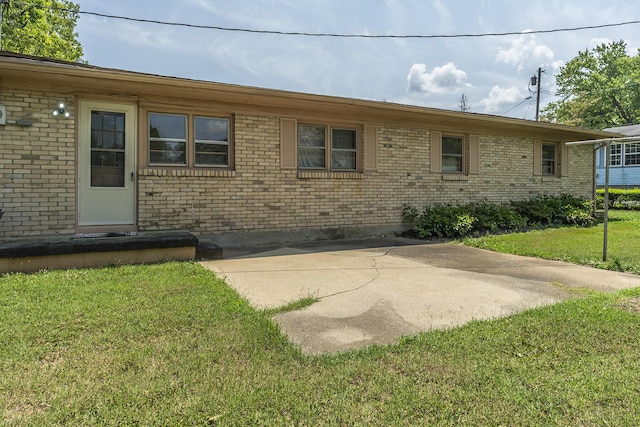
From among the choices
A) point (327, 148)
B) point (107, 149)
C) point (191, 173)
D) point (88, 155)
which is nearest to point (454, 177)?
point (327, 148)

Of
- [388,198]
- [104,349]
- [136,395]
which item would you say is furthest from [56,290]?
[388,198]

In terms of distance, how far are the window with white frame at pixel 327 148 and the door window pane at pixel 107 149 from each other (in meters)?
3.42

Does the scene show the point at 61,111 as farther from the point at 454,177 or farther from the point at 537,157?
the point at 537,157

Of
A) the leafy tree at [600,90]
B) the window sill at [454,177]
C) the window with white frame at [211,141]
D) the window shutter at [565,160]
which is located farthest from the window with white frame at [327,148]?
the leafy tree at [600,90]

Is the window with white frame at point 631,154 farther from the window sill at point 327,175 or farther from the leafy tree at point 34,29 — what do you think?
the leafy tree at point 34,29

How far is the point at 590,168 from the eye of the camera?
1316 centimetres

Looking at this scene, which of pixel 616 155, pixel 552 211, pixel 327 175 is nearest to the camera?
pixel 327 175

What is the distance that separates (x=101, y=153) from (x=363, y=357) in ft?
19.3

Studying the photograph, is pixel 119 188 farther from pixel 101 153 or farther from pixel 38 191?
pixel 38 191

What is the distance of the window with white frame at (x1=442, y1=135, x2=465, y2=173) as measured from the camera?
10.3 m

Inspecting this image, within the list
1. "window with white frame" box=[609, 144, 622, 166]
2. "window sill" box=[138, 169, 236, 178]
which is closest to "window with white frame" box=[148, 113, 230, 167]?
"window sill" box=[138, 169, 236, 178]

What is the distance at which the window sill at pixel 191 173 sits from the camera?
677cm

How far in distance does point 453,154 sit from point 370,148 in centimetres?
281

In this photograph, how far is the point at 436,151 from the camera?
9914mm
